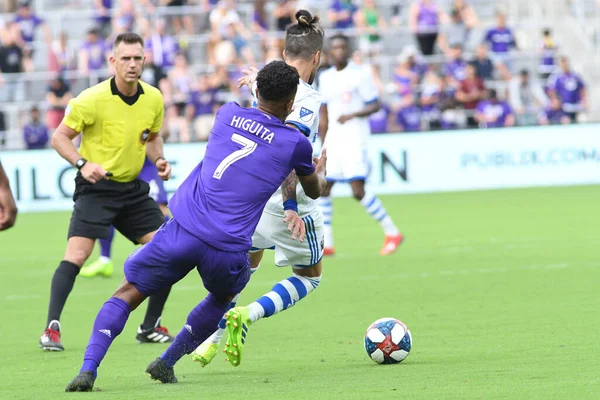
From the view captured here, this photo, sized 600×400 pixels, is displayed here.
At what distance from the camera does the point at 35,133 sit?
80.0 feet

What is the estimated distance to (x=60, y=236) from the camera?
1861 centimetres

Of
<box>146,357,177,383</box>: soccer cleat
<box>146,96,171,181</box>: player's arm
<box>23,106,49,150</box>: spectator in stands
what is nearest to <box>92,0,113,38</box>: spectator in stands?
<box>23,106,49,150</box>: spectator in stands

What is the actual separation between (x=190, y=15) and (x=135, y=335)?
19.6 metres

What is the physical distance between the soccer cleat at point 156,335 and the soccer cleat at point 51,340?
A: 2.20 feet

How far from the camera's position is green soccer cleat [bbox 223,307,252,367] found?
6.88m

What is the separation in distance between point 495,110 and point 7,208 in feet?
67.2

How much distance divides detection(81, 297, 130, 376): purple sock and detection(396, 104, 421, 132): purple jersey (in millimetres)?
19435

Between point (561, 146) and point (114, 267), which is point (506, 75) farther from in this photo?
point (114, 267)

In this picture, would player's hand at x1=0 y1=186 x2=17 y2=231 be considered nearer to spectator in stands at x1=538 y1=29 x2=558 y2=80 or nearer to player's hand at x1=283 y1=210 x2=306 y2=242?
player's hand at x1=283 y1=210 x2=306 y2=242

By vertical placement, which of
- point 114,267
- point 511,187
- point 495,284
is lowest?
point 511,187

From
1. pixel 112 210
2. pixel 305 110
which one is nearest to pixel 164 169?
pixel 112 210

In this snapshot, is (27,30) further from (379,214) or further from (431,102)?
(379,214)

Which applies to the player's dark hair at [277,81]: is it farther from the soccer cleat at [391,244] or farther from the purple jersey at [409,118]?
the purple jersey at [409,118]

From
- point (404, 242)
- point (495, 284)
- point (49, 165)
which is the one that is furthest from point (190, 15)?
point (495, 284)
